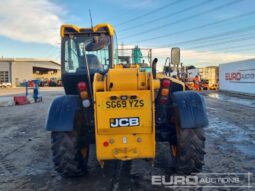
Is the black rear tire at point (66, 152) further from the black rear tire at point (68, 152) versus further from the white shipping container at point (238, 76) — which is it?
the white shipping container at point (238, 76)

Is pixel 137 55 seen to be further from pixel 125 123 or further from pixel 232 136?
pixel 125 123

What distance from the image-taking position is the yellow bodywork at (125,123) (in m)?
4.56

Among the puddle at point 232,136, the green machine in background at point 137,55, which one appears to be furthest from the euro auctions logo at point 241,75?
the green machine in background at point 137,55

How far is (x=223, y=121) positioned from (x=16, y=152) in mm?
7482

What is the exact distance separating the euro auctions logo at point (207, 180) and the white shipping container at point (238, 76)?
19147 mm

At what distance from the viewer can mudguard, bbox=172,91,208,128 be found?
488 centimetres

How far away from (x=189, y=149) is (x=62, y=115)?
217 cm

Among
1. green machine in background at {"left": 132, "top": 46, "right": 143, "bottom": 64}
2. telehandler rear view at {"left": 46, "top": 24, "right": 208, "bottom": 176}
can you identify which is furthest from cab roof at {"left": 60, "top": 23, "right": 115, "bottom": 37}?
green machine in background at {"left": 132, "top": 46, "right": 143, "bottom": 64}

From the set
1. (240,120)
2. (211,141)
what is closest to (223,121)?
(240,120)

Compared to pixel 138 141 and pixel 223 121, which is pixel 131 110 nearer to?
pixel 138 141

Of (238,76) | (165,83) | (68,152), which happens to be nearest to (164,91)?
(165,83)

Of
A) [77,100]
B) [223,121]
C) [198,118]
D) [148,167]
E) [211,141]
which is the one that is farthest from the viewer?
[223,121]

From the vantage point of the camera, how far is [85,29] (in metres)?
6.38

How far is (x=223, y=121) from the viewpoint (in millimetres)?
11375
